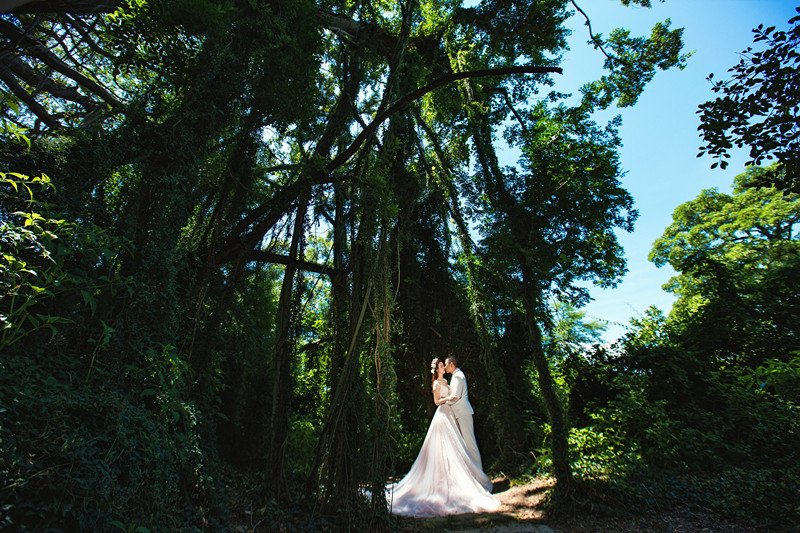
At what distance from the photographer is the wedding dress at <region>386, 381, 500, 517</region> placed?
484 centimetres

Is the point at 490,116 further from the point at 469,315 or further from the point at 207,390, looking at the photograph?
the point at 207,390

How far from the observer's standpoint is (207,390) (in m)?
3.59

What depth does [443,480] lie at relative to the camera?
542 cm

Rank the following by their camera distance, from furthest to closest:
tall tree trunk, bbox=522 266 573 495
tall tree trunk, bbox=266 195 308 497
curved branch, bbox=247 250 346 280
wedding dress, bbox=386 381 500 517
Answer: wedding dress, bbox=386 381 500 517, tall tree trunk, bbox=522 266 573 495, curved branch, bbox=247 250 346 280, tall tree trunk, bbox=266 195 308 497

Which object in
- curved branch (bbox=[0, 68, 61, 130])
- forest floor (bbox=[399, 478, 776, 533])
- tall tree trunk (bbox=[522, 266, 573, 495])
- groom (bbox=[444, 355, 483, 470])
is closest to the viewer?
forest floor (bbox=[399, 478, 776, 533])

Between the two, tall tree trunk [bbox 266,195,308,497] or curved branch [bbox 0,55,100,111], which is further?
curved branch [bbox 0,55,100,111]

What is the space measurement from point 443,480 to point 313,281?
3.48 m

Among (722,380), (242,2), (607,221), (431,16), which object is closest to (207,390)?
(242,2)

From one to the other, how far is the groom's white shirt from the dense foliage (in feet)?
1.51

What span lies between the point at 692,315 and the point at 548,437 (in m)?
3.67

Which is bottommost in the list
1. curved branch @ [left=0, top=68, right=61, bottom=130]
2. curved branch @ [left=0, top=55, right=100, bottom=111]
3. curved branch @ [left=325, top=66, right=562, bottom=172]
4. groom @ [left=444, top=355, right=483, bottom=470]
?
groom @ [left=444, top=355, right=483, bottom=470]

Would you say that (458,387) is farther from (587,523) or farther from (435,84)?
(435,84)

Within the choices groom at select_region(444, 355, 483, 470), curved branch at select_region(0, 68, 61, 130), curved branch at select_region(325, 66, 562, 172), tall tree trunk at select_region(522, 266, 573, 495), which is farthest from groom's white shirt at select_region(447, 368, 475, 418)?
curved branch at select_region(0, 68, 61, 130)

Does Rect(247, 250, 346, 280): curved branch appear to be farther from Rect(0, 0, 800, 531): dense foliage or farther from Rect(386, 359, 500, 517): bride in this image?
Rect(386, 359, 500, 517): bride
